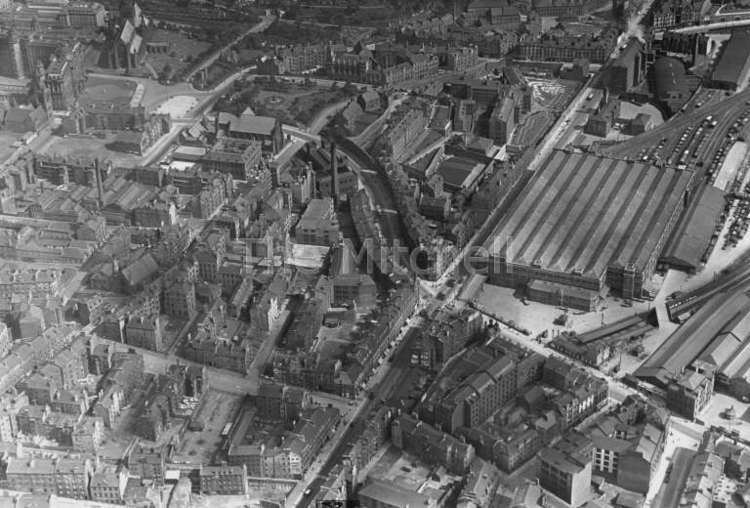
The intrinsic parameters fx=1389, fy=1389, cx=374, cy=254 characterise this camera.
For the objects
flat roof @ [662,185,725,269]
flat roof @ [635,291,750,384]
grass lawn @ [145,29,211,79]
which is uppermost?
grass lawn @ [145,29,211,79]

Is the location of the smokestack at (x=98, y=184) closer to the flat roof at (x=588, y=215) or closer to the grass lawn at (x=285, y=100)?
the grass lawn at (x=285, y=100)

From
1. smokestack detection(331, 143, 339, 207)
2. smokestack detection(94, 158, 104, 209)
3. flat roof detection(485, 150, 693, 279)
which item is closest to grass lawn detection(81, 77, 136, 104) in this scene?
smokestack detection(94, 158, 104, 209)

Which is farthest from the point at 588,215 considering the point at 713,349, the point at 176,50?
the point at 176,50

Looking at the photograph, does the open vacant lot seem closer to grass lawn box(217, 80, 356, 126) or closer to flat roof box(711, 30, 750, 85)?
grass lawn box(217, 80, 356, 126)

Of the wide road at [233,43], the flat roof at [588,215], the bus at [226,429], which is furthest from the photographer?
the wide road at [233,43]

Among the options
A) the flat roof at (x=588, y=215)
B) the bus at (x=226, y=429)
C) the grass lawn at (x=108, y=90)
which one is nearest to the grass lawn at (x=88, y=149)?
the grass lawn at (x=108, y=90)

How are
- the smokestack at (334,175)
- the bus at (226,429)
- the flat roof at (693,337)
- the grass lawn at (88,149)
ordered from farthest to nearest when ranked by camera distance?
the grass lawn at (88,149) < the smokestack at (334,175) < the flat roof at (693,337) < the bus at (226,429)

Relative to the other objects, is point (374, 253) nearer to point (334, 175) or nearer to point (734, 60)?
point (334, 175)
